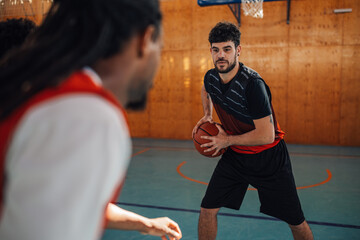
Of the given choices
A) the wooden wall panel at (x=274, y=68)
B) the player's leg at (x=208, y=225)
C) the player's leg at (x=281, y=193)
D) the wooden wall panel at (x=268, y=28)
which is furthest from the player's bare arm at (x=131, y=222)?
the wooden wall panel at (x=268, y=28)

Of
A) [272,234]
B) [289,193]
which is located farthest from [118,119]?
[272,234]

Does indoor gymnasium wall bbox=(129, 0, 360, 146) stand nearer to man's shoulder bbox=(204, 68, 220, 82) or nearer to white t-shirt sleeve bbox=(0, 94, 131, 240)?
man's shoulder bbox=(204, 68, 220, 82)

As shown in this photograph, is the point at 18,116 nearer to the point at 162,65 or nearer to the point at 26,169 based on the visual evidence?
the point at 26,169

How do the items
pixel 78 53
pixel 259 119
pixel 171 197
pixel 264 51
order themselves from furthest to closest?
pixel 264 51 → pixel 171 197 → pixel 259 119 → pixel 78 53

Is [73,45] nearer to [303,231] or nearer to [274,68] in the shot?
[303,231]

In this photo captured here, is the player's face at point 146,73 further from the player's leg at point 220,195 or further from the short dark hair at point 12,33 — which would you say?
the player's leg at point 220,195

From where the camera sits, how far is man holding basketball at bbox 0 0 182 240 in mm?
485

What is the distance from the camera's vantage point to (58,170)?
48cm

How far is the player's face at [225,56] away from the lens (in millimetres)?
2898

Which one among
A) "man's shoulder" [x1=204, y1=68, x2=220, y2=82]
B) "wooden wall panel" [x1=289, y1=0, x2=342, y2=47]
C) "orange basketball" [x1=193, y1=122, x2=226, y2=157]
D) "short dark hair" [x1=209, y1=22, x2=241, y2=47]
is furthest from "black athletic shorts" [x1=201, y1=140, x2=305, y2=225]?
"wooden wall panel" [x1=289, y1=0, x2=342, y2=47]

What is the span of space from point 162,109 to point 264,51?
11.6 ft

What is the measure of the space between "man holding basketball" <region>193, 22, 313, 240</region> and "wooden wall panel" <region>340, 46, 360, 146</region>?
6275 millimetres

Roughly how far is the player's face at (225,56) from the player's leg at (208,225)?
138 centimetres

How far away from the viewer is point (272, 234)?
3.23 m
